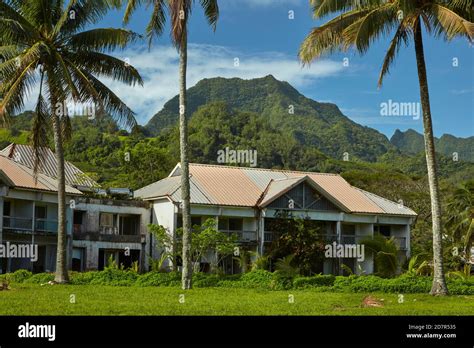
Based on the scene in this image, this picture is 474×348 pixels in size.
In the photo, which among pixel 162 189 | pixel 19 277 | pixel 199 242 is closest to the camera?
pixel 19 277

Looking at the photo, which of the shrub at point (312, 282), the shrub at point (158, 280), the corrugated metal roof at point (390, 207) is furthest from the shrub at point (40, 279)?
the corrugated metal roof at point (390, 207)

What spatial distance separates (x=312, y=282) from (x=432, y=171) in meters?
6.19

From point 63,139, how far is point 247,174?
52.9ft

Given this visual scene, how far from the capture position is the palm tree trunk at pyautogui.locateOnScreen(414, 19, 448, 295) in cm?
2188

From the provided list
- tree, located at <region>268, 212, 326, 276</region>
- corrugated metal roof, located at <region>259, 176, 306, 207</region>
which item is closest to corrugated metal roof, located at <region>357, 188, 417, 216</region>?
corrugated metal roof, located at <region>259, 176, 306, 207</region>

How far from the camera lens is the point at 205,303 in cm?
1752

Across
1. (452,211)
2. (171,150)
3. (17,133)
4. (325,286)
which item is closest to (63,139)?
(325,286)

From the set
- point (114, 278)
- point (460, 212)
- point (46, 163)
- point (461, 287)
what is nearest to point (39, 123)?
point (114, 278)

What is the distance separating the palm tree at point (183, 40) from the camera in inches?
890

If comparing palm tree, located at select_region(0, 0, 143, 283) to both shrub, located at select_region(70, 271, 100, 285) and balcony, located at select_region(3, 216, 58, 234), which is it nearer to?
shrub, located at select_region(70, 271, 100, 285)

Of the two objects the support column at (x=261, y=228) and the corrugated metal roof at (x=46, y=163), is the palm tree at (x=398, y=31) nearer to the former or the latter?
the support column at (x=261, y=228)

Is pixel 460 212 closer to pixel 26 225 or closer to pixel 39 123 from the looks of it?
pixel 26 225
